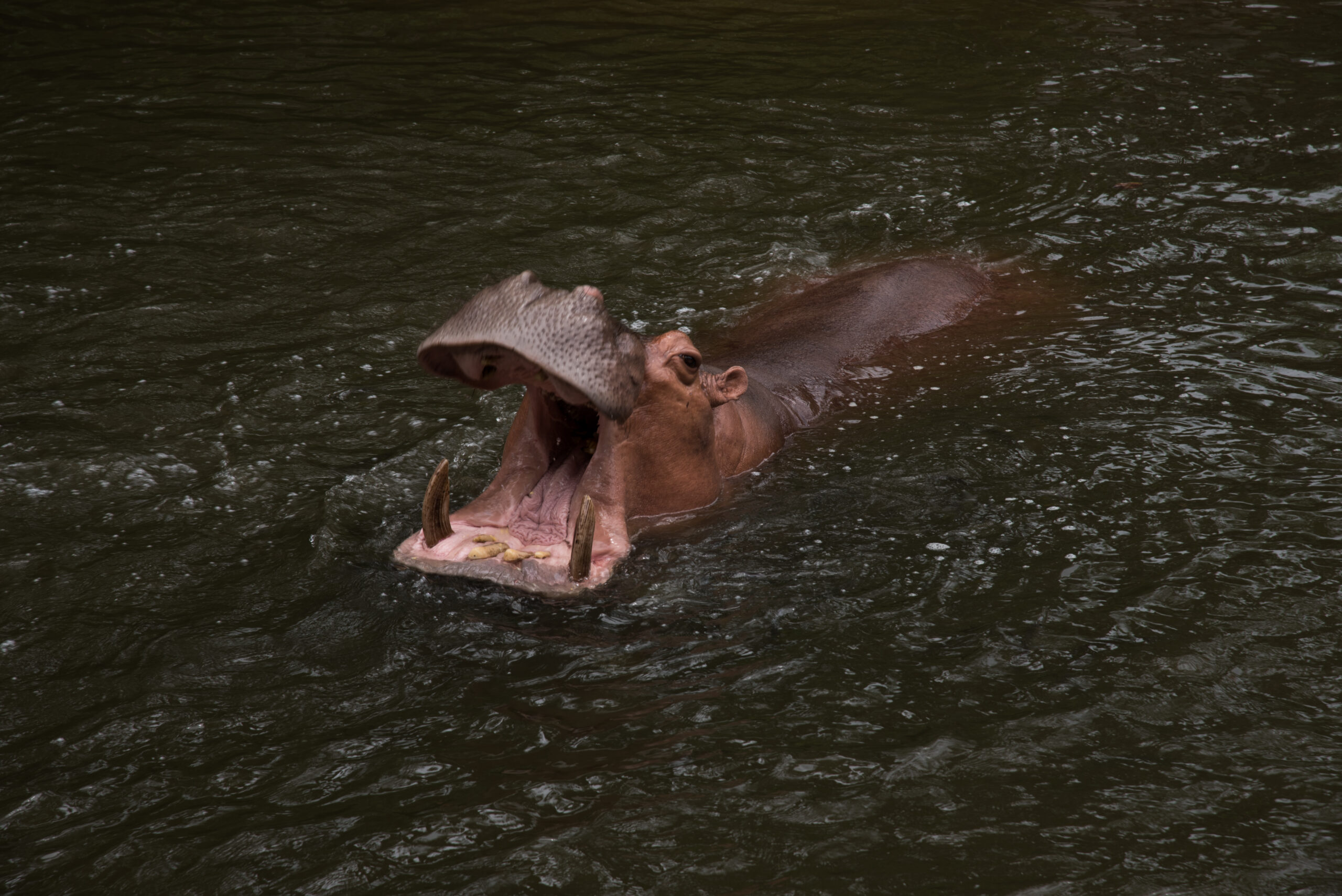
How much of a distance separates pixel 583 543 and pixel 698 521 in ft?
2.82

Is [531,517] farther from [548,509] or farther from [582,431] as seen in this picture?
[582,431]

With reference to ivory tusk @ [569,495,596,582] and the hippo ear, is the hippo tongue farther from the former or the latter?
the hippo ear

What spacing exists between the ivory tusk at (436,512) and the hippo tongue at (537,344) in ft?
1.06

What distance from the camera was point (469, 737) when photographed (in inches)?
132

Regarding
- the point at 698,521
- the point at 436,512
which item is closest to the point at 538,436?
the point at 436,512

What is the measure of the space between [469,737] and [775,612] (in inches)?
41.8

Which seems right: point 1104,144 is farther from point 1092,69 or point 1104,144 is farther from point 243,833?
point 243,833

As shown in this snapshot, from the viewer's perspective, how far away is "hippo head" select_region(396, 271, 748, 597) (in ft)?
11.6

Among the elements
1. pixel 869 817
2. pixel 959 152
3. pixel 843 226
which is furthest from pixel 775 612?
pixel 959 152

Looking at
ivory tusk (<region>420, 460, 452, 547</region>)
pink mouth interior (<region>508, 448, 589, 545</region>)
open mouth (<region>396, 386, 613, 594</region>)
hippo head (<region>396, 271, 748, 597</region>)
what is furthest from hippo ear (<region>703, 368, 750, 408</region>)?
ivory tusk (<region>420, 460, 452, 547</region>)

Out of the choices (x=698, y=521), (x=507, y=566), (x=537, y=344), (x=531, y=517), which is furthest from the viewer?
(x=698, y=521)

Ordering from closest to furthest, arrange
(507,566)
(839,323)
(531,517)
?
(507,566), (531,517), (839,323)

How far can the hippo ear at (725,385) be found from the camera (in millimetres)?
4438

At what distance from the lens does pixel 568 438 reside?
432 cm
